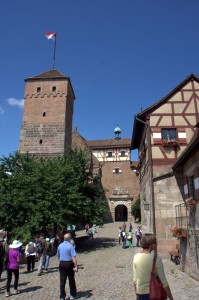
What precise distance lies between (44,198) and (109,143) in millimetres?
34539

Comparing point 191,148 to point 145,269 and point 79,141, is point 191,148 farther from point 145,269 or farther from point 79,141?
point 79,141

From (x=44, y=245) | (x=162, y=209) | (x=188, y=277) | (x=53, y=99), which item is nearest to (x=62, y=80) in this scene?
(x=53, y=99)

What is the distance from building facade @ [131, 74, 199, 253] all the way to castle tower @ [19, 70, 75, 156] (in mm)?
18915

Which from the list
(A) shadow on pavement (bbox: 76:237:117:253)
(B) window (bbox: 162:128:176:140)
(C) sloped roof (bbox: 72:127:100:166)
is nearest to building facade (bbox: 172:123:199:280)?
(B) window (bbox: 162:128:176:140)

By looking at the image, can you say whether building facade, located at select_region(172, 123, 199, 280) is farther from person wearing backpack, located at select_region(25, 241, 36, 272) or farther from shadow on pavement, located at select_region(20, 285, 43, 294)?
person wearing backpack, located at select_region(25, 241, 36, 272)

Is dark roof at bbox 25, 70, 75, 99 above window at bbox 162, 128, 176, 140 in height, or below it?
above

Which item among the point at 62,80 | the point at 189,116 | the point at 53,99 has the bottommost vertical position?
the point at 189,116

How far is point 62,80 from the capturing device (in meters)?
36.4

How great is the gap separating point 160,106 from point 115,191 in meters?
34.6

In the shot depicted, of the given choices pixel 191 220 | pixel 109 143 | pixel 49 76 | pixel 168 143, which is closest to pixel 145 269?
pixel 191 220

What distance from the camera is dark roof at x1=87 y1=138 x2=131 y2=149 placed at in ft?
166

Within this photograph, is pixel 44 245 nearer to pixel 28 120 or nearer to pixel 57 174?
pixel 57 174

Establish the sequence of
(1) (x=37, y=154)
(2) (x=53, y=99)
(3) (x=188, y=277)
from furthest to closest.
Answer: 1. (2) (x=53, y=99)
2. (1) (x=37, y=154)
3. (3) (x=188, y=277)

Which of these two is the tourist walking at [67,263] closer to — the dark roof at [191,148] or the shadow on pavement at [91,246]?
the dark roof at [191,148]
